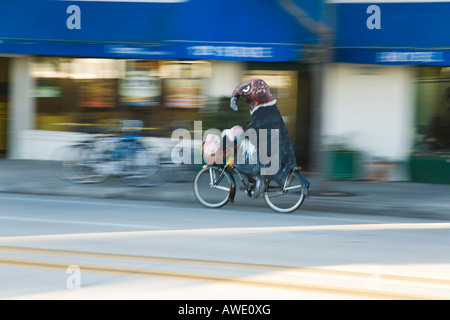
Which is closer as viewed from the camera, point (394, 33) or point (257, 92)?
point (257, 92)

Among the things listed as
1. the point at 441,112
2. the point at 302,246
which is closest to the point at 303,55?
the point at 441,112

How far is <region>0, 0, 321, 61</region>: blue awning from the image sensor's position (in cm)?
1555

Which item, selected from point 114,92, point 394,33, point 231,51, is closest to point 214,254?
point 231,51

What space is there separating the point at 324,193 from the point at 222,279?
6.49 meters

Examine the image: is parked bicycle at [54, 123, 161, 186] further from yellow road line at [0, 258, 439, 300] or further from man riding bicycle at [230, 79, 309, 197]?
yellow road line at [0, 258, 439, 300]

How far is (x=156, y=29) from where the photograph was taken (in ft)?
53.5

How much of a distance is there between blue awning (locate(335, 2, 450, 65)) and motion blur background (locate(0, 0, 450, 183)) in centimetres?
2

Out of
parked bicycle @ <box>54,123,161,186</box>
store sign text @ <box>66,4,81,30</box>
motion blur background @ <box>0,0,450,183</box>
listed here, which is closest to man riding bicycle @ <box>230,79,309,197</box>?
motion blur background @ <box>0,0,450,183</box>

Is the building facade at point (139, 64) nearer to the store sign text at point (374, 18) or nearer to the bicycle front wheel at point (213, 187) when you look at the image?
the store sign text at point (374, 18)

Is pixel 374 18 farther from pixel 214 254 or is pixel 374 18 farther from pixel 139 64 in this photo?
pixel 214 254

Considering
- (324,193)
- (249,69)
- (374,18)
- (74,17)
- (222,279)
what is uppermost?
(74,17)

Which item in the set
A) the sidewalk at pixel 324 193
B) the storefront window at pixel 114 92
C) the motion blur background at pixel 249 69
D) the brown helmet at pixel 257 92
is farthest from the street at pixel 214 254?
the storefront window at pixel 114 92

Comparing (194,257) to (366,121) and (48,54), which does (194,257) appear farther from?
(48,54)

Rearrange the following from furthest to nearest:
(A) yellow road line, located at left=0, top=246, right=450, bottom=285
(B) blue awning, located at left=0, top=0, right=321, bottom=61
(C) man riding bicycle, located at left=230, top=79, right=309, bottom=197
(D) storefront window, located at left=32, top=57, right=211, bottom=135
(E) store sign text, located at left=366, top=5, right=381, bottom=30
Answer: (D) storefront window, located at left=32, top=57, right=211, bottom=135
(B) blue awning, located at left=0, top=0, right=321, bottom=61
(E) store sign text, located at left=366, top=5, right=381, bottom=30
(C) man riding bicycle, located at left=230, top=79, right=309, bottom=197
(A) yellow road line, located at left=0, top=246, right=450, bottom=285
